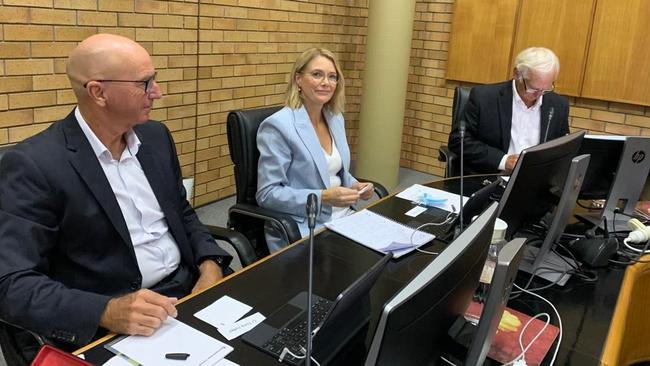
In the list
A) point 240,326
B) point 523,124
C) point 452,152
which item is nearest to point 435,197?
point 452,152

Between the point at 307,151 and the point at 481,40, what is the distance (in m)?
3.07

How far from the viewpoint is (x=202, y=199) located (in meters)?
4.00

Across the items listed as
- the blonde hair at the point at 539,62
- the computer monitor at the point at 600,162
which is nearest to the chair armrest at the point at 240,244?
the computer monitor at the point at 600,162

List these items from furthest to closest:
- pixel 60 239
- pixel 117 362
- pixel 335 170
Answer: pixel 335 170, pixel 60 239, pixel 117 362

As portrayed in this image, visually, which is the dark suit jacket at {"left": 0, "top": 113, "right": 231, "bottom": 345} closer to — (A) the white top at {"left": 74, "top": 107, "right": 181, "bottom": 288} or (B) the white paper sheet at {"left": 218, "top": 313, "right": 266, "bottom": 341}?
(A) the white top at {"left": 74, "top": 107, "right": 181, "bottom": 288}

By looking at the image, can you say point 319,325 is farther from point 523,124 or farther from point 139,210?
point 523,124

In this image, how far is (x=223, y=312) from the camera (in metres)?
1.33

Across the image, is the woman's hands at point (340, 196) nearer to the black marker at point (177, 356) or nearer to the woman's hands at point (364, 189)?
the woman's hands at point (364, 189)

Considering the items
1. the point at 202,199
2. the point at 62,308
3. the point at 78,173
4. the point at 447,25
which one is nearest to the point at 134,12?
the point at 202,199

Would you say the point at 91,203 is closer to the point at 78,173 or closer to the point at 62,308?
the point at 78,173

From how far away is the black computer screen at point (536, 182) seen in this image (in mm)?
1532

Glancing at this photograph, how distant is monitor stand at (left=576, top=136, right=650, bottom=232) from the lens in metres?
2.00

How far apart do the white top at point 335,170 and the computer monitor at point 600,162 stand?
0.98m

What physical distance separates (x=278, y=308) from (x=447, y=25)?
4.16 m
